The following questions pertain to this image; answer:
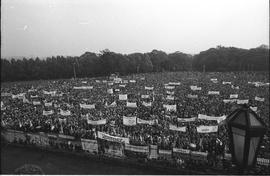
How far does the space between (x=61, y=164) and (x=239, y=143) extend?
13.2 m

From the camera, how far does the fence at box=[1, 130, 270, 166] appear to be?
1437cm

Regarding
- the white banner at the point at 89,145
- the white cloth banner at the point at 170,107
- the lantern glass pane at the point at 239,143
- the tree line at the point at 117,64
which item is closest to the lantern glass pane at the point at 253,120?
the lantern glass pane at the point at 239,143

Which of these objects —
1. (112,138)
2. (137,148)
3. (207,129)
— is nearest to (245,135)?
(137,148)

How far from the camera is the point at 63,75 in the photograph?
A: 75.9 metres

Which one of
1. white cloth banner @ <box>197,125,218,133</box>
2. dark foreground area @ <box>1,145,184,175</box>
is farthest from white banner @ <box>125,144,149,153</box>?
white cloth banner @ <box>197,125,218,133</box>

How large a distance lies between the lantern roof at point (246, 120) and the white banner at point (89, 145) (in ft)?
43.1

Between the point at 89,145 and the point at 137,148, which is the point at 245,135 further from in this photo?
the point at 89,145

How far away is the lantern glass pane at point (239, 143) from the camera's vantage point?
3.46 metres

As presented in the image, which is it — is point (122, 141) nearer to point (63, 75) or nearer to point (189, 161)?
point (189, 161)

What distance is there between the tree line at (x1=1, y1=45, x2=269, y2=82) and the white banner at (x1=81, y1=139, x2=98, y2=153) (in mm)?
56638

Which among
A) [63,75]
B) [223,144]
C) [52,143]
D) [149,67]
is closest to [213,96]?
[223,144]

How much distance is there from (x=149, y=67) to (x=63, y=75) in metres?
26.8

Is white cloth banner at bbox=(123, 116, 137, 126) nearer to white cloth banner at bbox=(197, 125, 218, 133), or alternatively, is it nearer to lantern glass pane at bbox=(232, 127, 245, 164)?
white cloth banner at bbox=(197, 125, 218, 133)

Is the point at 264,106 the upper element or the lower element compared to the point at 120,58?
lower
